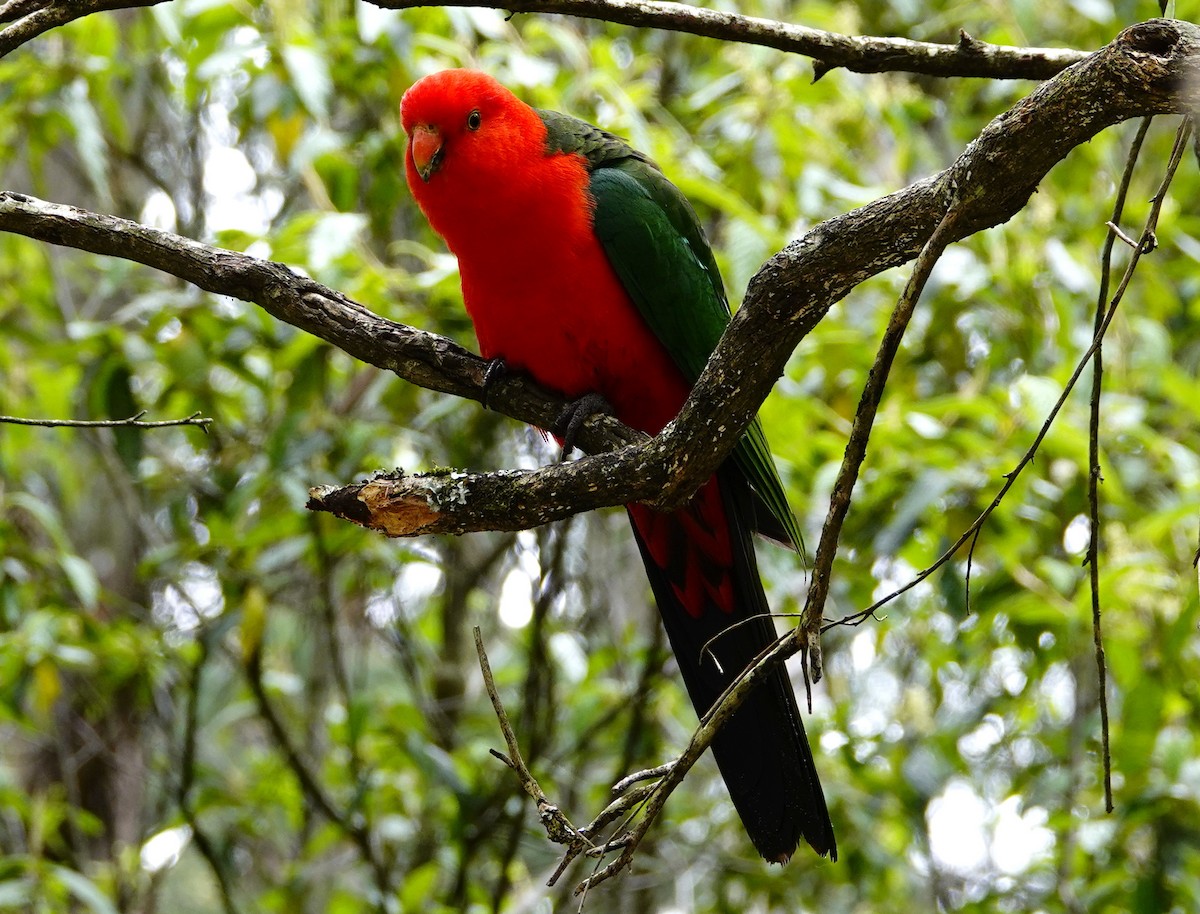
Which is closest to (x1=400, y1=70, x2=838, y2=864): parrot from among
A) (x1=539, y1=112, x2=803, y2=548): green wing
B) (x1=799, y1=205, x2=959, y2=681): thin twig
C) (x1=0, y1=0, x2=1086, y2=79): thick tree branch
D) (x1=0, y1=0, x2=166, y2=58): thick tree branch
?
(x1=539, y1=112, x2=803, y2=548): green wing

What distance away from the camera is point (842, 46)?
237 centimetres

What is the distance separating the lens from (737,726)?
9.53ft

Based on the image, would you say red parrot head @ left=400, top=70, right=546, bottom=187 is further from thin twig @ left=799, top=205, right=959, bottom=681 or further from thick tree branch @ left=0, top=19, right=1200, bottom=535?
thin twig @ left=799, top=205, right=959, bottom=681

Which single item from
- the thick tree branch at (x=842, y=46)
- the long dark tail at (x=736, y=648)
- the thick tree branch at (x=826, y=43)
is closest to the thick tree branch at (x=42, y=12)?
the thick tree branch at (x=826, y=43)

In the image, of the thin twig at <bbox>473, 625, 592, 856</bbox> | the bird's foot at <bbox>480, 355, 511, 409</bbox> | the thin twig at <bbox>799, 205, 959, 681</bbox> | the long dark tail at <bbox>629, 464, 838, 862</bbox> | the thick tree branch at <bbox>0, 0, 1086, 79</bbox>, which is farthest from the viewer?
the bird's foot at <bbox>480, 355, 511, 409</bbox>

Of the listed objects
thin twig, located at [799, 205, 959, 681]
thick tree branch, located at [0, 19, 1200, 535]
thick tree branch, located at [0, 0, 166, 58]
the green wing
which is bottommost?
thin twig, located at [799, 205, 959, 681]

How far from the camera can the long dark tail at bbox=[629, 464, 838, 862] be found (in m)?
2.75

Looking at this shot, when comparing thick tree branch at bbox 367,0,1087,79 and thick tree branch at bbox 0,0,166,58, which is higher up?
thick tree branch at bbox 367,0,1087,79

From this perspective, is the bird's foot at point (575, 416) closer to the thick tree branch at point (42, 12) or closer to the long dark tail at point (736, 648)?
the long dark tail at point (736, 648)

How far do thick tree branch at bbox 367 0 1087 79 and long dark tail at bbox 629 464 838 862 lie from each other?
1.11 metres

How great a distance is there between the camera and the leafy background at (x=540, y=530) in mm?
3799

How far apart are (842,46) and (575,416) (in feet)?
3.66

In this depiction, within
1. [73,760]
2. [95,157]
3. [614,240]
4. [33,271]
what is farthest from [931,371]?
[73,760]

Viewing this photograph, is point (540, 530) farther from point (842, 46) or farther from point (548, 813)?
point (548, 813)
